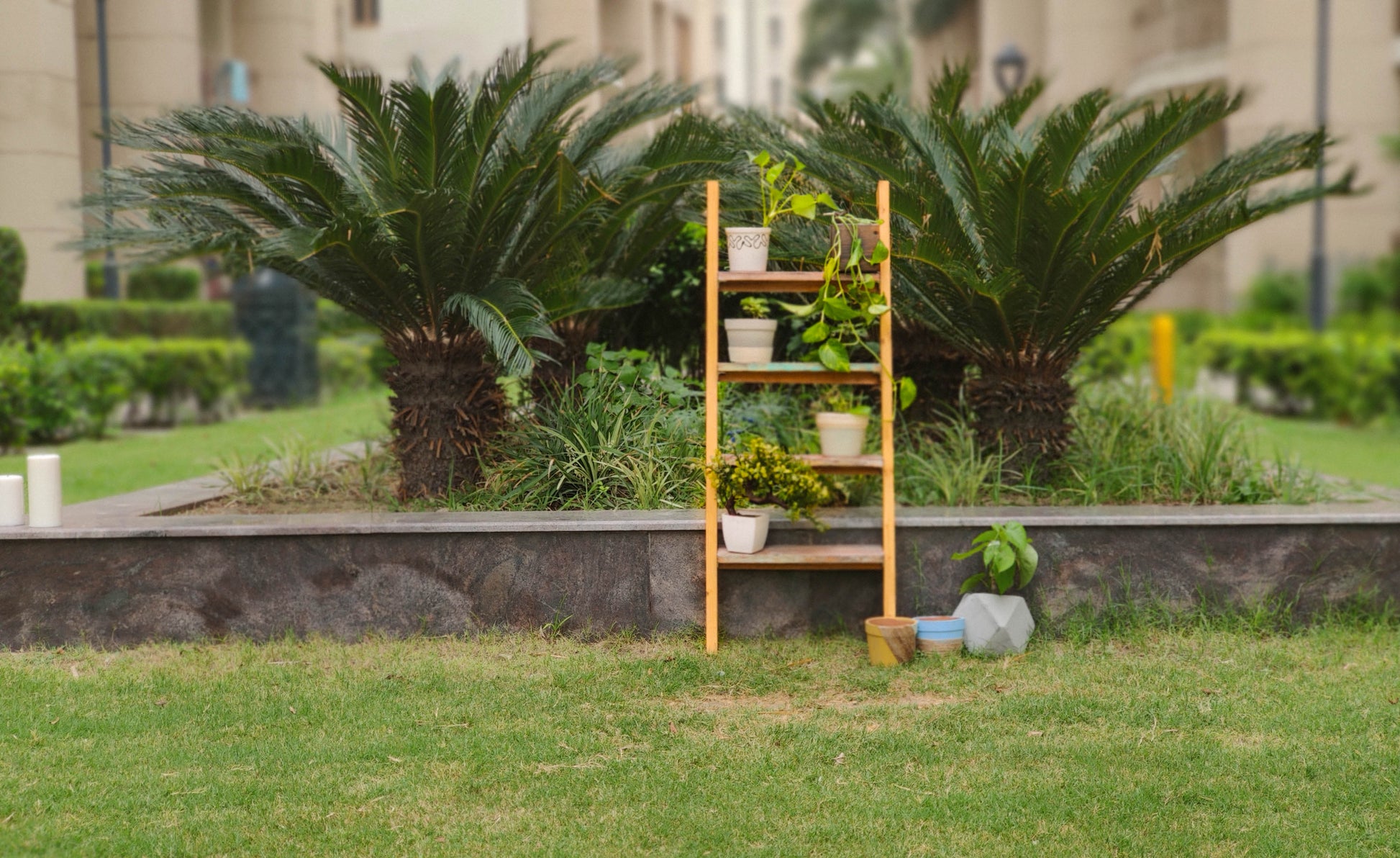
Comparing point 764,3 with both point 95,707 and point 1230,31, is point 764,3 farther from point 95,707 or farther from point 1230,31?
point 95,707

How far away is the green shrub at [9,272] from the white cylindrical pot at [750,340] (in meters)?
7.92

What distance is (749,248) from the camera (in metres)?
5.86

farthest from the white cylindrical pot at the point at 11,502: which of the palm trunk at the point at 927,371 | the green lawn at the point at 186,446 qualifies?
the palm trunk at the point at 927,371

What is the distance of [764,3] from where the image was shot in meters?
80.5

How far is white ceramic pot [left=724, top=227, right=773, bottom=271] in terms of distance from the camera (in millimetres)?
5848

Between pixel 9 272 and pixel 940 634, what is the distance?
9263 millimetres

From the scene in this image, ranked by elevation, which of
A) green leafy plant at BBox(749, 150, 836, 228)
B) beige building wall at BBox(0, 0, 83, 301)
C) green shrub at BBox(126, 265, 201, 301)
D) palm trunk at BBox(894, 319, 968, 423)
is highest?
beige building wall at BBox(0, 0, 83, 301)

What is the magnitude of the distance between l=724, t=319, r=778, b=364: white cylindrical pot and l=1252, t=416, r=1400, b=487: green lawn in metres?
4.88

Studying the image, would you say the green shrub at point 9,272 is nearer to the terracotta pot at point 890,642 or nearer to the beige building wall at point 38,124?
the beige building wall at point 38,124

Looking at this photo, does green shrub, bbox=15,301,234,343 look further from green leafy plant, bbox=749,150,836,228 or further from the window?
the window

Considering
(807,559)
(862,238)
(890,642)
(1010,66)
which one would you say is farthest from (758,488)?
(1010,66)

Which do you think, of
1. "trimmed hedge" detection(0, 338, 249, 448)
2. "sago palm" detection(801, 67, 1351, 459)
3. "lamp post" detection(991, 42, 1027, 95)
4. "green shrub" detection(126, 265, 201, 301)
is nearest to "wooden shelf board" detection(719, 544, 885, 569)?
"sago palm" detection(801, 67, 1351, 459)

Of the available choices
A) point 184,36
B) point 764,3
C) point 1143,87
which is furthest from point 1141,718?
point 764,3

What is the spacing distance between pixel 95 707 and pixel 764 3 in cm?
8055
